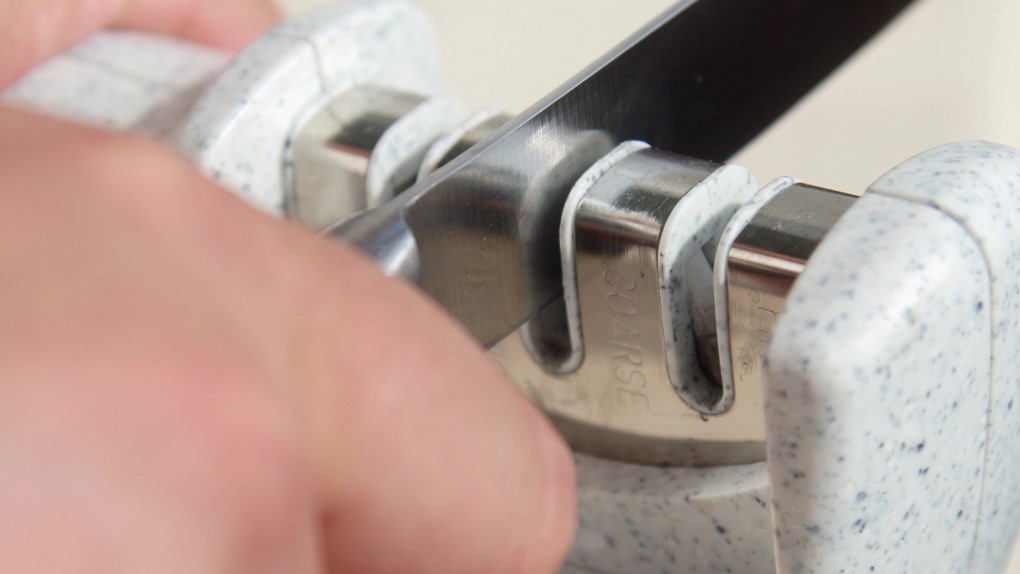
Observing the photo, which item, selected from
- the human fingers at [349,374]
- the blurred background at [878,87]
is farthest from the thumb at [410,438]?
the blurred background at [878,87]

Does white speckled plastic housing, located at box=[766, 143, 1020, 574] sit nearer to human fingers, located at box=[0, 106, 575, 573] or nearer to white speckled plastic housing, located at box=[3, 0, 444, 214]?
human fingers, located at box=[0, 106, 575, 573]

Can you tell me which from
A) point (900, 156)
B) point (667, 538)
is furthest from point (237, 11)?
point (900, 156)

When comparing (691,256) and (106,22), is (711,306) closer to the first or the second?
(691,256)

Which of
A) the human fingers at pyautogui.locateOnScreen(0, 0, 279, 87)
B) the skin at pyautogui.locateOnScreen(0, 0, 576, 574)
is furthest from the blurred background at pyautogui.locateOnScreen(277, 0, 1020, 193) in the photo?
the skin at pyautogui.locateOnScreen(0, 0, 576, 574)

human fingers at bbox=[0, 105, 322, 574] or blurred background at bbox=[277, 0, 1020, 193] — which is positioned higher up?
human fingers at bbox=[0, 105, 322, 574]

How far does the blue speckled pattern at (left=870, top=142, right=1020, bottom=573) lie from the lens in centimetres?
21

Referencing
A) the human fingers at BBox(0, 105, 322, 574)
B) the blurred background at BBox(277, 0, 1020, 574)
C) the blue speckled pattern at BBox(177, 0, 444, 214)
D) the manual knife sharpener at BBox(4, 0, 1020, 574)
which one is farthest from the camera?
the blurred background at BBox(277, 0, 1020, 574)

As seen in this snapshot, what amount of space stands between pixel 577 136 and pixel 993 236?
0.09 m

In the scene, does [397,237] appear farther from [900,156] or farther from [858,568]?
[900,156]

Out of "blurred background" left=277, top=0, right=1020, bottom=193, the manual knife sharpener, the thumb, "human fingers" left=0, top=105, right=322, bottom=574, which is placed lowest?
"blurred background" left=277, top=0, right=1020, bottom=193

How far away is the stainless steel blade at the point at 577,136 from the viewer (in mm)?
244

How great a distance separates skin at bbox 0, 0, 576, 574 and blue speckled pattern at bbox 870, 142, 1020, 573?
91 millimetres

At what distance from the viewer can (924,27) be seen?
60 centimetres

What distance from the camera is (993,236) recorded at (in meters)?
0.21
